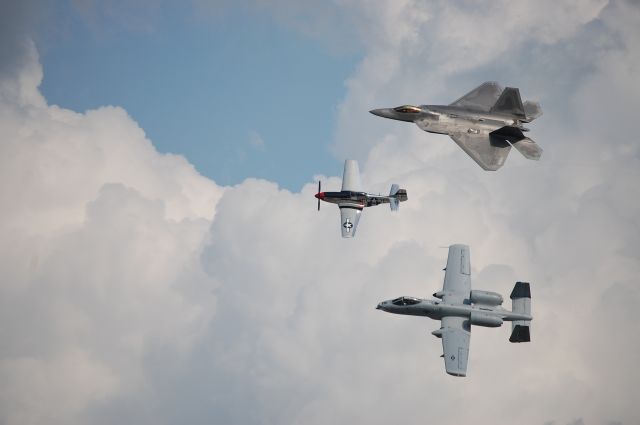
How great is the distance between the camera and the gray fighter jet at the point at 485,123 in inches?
3214

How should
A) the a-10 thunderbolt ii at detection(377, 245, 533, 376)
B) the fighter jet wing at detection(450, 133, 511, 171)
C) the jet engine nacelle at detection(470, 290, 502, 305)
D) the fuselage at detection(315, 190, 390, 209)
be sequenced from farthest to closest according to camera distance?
1. the fuselage at detection(315, 190, 390, 209)
2. the fighter jet wing at detection(450, 133, 511, 171)
3. the jet engine nacelle at detection(470, 290, 502, 305)
4. the a-10 thunderbolt ii at detection(377, 245, 533, 376)

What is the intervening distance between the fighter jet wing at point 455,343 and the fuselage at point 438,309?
2.50 feet

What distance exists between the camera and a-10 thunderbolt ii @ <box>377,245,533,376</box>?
71.9m

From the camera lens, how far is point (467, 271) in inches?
3095

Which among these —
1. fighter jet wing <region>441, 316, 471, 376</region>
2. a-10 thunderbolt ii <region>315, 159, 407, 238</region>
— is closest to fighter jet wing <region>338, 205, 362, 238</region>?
a-10 thunderbolt ii <region>315, 159, 407, 238</region>

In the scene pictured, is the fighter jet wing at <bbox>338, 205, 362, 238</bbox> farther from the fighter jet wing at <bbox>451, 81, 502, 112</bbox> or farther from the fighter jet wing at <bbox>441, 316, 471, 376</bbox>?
the fighter jet wing at <bbox>441, 316, 471, 376</bbox>

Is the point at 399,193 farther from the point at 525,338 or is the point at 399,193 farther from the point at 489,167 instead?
the point at 525,338

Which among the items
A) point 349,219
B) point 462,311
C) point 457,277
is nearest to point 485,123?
point 457,277

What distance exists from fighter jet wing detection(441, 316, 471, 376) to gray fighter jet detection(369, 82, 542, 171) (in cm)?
1811

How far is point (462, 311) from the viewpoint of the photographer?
7388cm

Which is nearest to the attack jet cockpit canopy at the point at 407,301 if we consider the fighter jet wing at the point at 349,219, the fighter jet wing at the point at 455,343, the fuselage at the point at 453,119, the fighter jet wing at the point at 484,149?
the fighter jet wing at the point at 455,343

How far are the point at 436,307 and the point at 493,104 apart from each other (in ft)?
90.0

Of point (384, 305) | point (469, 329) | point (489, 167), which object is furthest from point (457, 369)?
point (489, 167)

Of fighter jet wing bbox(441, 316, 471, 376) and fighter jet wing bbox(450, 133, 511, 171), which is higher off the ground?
fighter jet wing bbox(450, 133, 511, 171)
